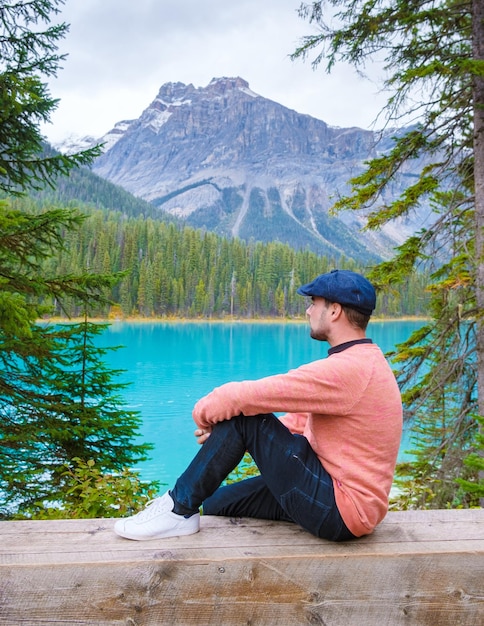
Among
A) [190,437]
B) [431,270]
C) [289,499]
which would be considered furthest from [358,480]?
[190,437]

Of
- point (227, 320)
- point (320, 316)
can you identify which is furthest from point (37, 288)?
point (227, 320)

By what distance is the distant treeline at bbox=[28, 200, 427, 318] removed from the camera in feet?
252

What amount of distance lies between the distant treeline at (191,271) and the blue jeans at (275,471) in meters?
71.8

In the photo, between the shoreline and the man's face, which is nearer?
the man's face

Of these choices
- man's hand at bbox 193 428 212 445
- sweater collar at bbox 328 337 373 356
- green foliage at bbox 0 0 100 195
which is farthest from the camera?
green foliage at bbox 0 0 100 195

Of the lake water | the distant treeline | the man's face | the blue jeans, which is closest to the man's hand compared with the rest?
the blue jeans

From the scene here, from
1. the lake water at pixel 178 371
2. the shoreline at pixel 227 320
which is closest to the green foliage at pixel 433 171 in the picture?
the lake water at pixel 178 371

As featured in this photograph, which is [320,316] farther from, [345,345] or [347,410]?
[347,410]

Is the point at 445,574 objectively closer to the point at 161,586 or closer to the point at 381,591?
the point at 381,591

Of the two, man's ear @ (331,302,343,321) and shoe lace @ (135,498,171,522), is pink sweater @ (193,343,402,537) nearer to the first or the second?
man's ear @ (331,302,343,321)

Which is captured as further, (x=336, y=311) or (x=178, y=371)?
(x=178, y=371)

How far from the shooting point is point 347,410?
1836 millimetres

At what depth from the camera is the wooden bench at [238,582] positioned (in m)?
1.69

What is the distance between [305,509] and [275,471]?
0.57 feet
